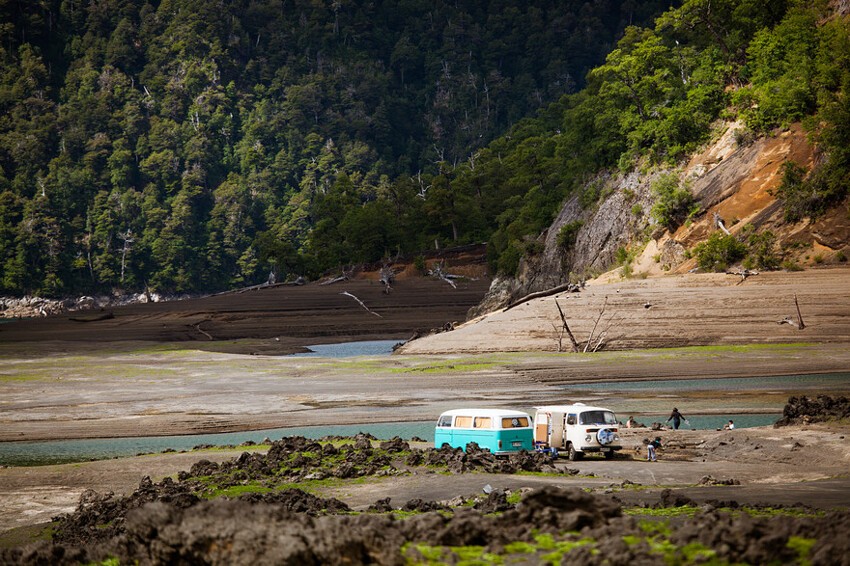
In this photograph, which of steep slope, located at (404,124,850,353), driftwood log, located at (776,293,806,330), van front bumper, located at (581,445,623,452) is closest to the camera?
van front bumper, located at (581,445,623,452)

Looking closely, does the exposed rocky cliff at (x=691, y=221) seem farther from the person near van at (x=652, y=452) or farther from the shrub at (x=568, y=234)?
the person near van at (x=652, y=452)

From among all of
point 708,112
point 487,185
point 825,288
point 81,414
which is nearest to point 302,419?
point 81,414

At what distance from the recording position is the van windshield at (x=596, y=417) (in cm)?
3216

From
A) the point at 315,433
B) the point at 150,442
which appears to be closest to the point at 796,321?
the point at 315,433

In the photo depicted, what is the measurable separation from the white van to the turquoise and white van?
100 cm

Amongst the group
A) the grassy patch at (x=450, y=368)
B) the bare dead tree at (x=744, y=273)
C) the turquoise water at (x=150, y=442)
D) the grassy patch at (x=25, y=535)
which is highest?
the bare dead tree at (x=744, y=273)

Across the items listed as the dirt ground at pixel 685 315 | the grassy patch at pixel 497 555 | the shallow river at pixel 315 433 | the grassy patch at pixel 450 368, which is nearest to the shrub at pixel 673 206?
the dirt ground at pixel 685 315

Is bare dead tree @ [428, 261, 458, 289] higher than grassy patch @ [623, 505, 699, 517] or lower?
higher

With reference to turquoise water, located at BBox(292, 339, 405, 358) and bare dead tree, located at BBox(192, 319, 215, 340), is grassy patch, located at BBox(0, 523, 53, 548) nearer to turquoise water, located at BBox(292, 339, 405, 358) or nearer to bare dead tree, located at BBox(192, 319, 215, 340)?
turquoise water, located at BBox(292, 339, 405, 358)

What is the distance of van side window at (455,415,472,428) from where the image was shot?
32.3 meters

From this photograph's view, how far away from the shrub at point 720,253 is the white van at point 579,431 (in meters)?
42.8

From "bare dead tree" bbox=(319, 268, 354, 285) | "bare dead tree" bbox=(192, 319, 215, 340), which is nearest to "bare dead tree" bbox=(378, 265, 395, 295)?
"bare dead tree" bbox=(319, 268, 354, 285)

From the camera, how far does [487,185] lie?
6540 inches

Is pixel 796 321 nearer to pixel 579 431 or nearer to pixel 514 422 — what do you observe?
pixel 579 431
